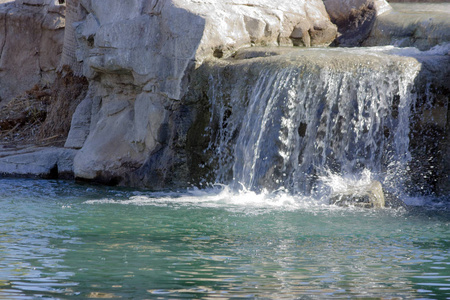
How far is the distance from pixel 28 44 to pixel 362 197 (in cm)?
931

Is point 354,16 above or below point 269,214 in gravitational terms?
above

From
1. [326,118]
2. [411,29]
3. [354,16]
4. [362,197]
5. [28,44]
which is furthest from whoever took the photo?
[28,44]

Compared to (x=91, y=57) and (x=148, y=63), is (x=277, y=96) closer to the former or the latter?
(x=148, y=63)

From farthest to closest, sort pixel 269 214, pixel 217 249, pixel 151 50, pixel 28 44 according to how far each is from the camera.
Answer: pixel 28 44
pixel 151 50
pixel 269 214
pixel 217 249

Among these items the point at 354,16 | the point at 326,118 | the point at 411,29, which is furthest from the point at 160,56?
the point at 411,29

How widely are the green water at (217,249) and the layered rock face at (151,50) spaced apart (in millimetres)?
1825

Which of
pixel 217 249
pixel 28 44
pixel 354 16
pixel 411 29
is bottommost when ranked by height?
pixel 217 249

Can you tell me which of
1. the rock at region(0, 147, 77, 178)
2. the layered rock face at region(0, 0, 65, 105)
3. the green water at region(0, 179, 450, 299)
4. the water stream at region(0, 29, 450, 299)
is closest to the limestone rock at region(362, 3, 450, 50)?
the water stream at region(0, 29, 450, 299)

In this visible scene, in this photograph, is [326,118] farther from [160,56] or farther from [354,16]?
[354,16]

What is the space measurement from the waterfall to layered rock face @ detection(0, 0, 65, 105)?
663cm

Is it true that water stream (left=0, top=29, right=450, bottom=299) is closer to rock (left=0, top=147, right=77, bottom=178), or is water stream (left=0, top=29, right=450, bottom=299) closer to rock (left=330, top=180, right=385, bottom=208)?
rock (left=330, top=180, right=385, bottom=208)

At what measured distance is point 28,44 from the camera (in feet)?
47.3

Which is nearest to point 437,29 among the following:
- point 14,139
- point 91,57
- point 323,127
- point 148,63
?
point 323,127

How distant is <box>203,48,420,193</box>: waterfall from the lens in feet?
27.3
